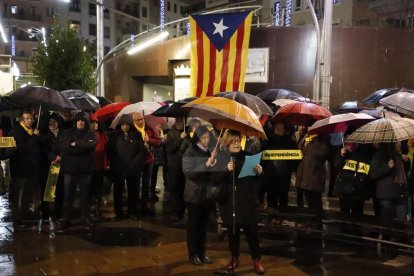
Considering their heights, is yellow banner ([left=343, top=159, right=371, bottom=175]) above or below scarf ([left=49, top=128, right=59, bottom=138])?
below

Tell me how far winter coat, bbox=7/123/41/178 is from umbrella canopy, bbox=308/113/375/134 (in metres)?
4.43

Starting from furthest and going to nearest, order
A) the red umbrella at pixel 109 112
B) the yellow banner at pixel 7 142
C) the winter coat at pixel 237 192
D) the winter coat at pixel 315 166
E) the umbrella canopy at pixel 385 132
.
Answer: the red umbrella at pixel 109 112 < the yellow banner at pixel 7 142 < the winter coat at pixel 315 166 < the umbrella canopy at pixel 385 132 < the winter coat at pixel 237 192

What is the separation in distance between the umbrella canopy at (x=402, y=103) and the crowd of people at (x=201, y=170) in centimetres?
60

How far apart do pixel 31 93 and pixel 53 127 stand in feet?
2.34

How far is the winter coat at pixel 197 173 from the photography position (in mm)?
5879

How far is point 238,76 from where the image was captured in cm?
903

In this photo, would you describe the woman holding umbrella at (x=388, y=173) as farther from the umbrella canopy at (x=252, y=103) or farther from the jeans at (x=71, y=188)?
the jeans at (x=71, y=188)

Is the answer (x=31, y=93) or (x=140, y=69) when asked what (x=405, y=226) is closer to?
(x=31, y=93)

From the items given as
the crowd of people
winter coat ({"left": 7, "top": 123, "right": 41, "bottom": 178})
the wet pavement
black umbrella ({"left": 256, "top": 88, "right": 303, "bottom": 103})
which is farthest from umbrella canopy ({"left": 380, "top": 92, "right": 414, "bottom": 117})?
winter coat ({"left": 7, "top": 123, "right": 41, "bottom": 178})

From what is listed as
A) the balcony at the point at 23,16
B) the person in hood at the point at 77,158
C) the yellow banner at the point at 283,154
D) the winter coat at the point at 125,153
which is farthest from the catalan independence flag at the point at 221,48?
the balcony at the point at 23,16

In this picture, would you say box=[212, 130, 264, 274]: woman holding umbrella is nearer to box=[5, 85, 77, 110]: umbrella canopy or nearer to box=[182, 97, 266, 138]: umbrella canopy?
box=[182, 97, 266, 138]: umbrella canopy

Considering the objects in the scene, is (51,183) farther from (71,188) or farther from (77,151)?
(77,151)

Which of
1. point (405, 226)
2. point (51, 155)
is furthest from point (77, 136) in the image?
point (405, 226)

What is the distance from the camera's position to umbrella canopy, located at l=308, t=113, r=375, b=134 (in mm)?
7031
